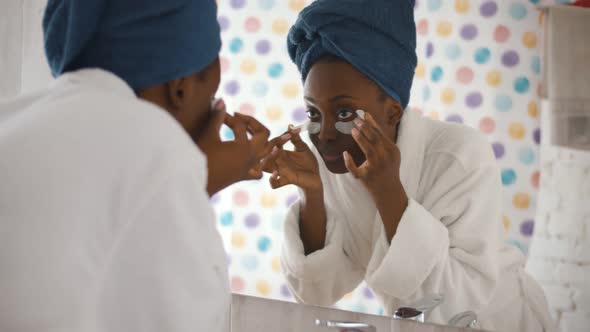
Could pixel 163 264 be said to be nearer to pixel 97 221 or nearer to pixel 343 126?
pixel 97 221

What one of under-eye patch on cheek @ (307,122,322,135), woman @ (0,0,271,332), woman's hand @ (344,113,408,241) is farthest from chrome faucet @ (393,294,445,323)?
woman @ (0,0,271,332)

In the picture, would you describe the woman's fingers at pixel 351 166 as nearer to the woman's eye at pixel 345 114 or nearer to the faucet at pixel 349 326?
the woman's eye at pixel 345 114

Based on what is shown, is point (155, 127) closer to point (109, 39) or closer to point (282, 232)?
point (109, 39)

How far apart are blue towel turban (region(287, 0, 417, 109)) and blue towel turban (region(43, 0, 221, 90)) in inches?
16.2

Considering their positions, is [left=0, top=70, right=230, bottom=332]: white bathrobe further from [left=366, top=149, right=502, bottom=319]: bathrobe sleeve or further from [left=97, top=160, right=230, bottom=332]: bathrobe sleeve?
[left=366, top=149, right=502, bottom=319]: bathrobe sleeve

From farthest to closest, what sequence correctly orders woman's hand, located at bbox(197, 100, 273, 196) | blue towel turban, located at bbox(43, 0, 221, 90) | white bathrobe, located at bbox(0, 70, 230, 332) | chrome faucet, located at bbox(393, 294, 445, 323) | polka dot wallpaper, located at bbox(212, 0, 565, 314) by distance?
chrome faucet, located at bbox(393, 294, 445, 323) → polka dot wallpaper, located at bbox(212, 0, 565, 314) → woman's hand, located at bbox(197, 100, 273, 196) → blue towel turban, located at bbox(43, 0, 221, 90) → white bathrobe, located at bbox(0, 70, 230, 332)

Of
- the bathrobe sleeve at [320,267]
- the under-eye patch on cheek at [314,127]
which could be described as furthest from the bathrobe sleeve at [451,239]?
the under-eye patch on cheek at [314,127]

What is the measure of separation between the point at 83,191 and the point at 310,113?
0.65 metres

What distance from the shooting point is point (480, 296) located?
44.7 inches

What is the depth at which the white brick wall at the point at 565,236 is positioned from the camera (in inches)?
38.9

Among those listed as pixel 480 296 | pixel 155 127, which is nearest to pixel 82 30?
pixel 155 127

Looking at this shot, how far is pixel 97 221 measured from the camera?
67 cm

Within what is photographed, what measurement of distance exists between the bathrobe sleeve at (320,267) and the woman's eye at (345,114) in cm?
18

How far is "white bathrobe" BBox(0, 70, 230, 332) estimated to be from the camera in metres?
0.67
